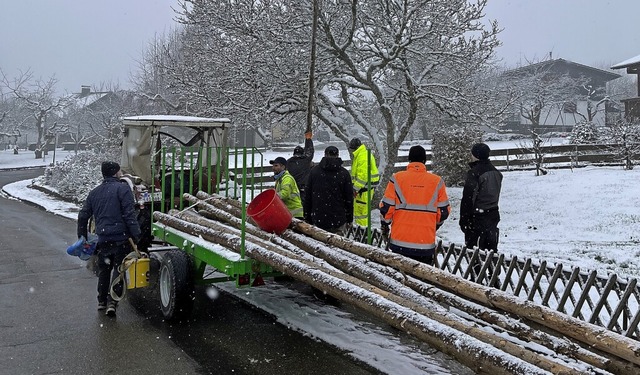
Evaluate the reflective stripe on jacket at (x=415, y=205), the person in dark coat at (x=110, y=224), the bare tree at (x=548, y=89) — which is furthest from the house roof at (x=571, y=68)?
the person in dark coat at (x=110, y=224)

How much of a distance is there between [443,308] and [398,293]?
1.35 feet

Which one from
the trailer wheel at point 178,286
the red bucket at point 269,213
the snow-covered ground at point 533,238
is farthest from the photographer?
the red bucket at point 269,213

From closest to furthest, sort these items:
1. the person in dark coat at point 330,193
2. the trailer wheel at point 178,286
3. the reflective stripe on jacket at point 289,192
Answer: the trailer wheel at point 178,286, the person in dark coat at point 330,193, the reflective stripe on jacket at point 289,192

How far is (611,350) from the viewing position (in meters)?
3.38

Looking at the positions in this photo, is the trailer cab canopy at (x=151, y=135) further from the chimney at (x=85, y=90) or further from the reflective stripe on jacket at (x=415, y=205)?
the chimney at (x=85, y=90)

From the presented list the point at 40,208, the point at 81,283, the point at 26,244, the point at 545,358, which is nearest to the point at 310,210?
Result: the point at 81,283

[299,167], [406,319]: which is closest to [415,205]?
[406,319]

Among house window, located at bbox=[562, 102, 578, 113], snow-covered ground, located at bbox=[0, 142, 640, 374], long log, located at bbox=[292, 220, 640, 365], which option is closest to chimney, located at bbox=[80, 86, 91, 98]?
snow-covered ground, located at bbox=[0, 142, 640, 374]

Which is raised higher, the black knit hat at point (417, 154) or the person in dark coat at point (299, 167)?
the black knit hat at point (417, 154)

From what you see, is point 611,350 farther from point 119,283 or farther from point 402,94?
point 402,94

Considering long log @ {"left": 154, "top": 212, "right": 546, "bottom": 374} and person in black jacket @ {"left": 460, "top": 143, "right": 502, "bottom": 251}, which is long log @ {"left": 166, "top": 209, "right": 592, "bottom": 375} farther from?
person in black jacket @ {"left": 460, "top": 143, "right": 502, "bottom": 251}

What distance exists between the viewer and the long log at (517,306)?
3365mm

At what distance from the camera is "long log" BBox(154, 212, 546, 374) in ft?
10.6

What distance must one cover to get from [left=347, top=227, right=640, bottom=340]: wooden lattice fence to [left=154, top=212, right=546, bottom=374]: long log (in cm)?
262
